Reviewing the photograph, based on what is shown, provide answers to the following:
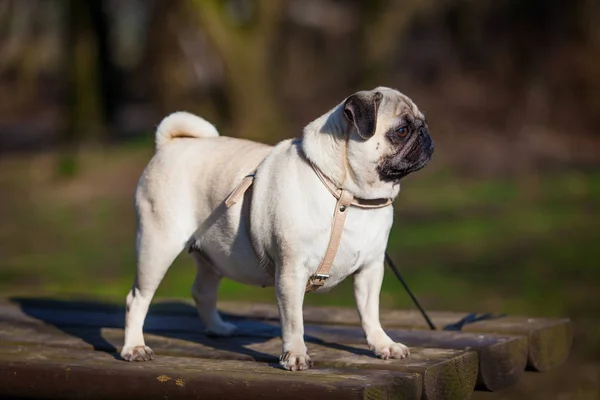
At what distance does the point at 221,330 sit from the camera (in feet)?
19.6

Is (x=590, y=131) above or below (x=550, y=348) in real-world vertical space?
above

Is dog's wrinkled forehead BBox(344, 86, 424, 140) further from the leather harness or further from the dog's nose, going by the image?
the leather harness

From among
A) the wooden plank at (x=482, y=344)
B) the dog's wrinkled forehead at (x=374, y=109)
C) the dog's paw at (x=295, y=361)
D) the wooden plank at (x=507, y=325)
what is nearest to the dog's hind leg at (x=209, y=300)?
the wooden plank at (x=482, y=344)

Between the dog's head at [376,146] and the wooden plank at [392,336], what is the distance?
1.15 meters

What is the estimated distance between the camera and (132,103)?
1097 inches

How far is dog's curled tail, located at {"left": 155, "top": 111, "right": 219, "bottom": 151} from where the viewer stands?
18.7 feet

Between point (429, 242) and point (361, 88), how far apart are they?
852cm

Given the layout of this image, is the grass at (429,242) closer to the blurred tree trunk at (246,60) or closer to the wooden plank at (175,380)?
the blurred tree trunk at (246,60)

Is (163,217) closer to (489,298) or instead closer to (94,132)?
(489,298)

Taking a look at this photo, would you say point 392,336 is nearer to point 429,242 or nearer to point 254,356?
point 254,356

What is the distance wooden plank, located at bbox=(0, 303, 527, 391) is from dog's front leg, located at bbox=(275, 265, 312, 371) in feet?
2.85

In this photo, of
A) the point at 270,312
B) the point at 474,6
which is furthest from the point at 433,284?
the point at 474,6

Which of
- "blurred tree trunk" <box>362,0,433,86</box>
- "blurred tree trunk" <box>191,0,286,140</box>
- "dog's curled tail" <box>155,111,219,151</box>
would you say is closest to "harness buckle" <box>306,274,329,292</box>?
"dog's curled tail" <box>155,111,219,151</box>

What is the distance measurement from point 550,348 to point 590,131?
13.5 m
